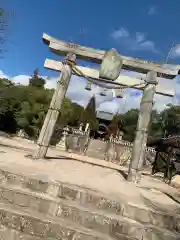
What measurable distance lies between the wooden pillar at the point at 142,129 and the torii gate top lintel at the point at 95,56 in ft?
1.06

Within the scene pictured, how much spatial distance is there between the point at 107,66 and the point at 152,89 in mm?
1733

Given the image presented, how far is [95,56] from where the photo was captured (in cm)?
888

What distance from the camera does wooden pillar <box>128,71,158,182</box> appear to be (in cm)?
770

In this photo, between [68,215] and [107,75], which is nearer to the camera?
[68,215]

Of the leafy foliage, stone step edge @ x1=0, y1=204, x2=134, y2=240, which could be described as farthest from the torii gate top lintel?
the leafy foliage

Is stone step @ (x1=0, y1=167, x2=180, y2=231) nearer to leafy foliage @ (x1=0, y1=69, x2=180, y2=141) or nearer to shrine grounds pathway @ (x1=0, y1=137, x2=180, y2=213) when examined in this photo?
shrine grounds pathway @ (x1=0, y1=137, x2=180, y2=213)

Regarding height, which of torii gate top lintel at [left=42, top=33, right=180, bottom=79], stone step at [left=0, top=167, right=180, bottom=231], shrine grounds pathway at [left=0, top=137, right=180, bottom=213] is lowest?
stone step at [left=0, top=167, right=180, bottom=231]

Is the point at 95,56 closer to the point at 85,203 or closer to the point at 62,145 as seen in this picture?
the point at 85,203

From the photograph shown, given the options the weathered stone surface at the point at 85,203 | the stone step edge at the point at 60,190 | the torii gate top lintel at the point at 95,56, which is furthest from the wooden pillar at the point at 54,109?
the weathered stone surface at the point at 85,203

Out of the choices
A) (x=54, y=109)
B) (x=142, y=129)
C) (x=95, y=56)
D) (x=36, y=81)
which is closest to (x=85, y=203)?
(x=142, y=129)

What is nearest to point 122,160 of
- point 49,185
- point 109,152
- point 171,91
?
point 109,152

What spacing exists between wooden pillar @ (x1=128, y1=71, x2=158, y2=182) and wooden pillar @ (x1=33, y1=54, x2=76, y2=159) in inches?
105

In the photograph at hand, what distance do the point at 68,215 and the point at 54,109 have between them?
4826mm

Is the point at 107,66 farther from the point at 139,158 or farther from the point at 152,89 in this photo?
the point at 139,158
